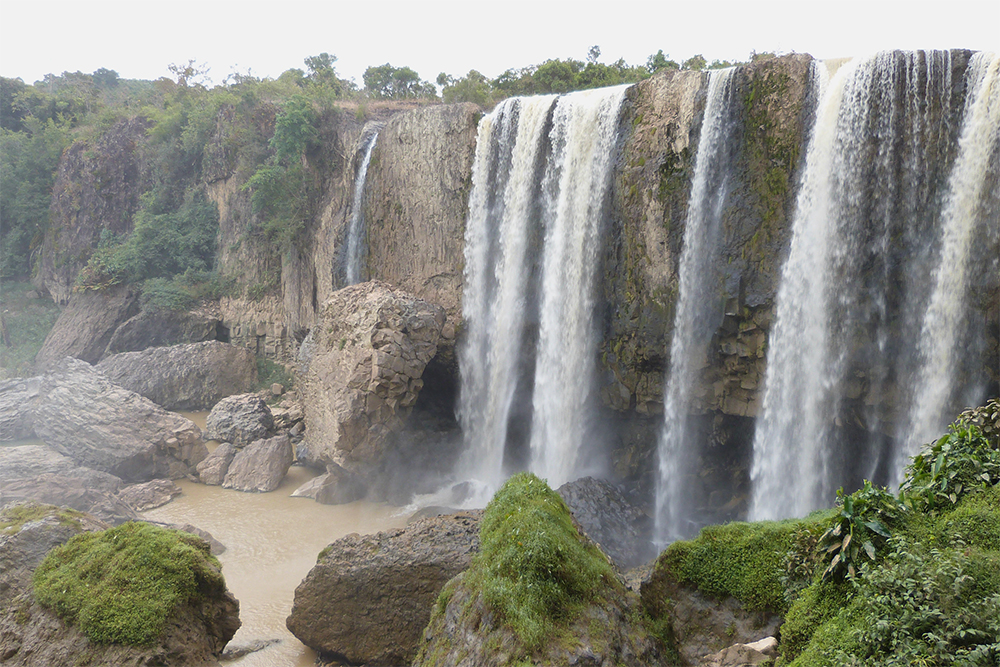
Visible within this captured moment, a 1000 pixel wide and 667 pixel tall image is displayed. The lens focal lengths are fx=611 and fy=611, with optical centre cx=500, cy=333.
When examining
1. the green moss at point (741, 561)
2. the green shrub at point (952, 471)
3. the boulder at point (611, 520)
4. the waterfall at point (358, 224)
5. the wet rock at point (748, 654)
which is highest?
the waterfall at point (358, 224)

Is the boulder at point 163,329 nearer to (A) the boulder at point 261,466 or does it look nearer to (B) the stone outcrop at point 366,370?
(A) the boulder at point 261,466

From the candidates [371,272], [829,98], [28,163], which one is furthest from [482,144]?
[28,163]

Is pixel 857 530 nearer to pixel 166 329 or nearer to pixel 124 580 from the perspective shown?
pixel 124 580

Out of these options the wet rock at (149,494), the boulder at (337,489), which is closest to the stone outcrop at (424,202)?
the boulder at (337,489)

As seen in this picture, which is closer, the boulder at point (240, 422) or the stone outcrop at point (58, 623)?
the stone outcrop at point (58, 623)

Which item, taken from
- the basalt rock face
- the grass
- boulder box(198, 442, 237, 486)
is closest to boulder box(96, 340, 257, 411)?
boulder box(198, 442, 237, 486)

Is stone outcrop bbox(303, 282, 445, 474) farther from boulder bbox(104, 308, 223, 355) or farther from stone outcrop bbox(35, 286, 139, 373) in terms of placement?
stone outcrop bbox(35, 286, 139, 373)

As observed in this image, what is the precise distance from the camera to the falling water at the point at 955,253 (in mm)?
9000

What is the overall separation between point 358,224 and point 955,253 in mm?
15450

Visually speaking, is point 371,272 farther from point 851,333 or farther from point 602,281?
point 851,333

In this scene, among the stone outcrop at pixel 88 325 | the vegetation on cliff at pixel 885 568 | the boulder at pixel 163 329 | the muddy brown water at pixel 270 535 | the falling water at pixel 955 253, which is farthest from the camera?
the boulder at pixel 163 329

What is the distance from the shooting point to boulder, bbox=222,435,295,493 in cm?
1523

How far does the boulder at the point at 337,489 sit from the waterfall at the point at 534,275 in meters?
2.83

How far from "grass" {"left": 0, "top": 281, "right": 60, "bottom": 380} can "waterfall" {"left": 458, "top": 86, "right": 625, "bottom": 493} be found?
2016 cm
